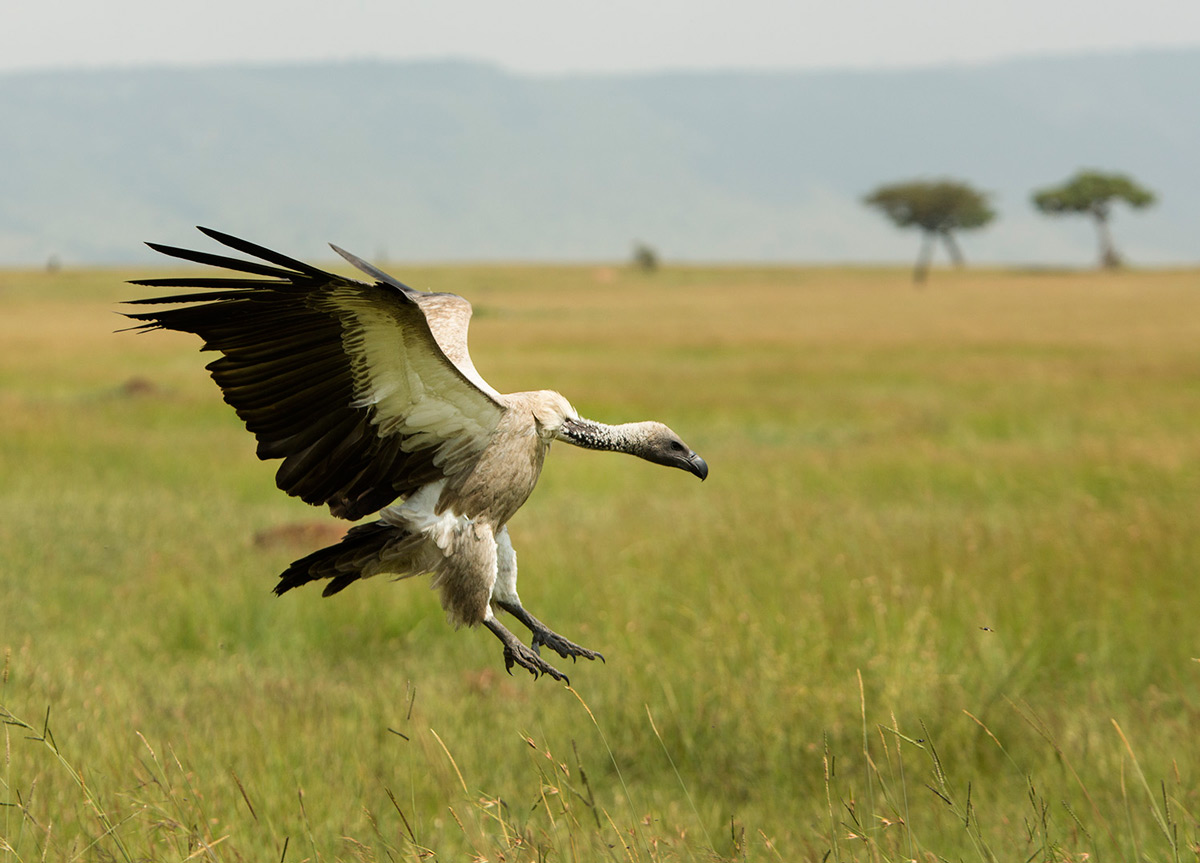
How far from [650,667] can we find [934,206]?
341ft

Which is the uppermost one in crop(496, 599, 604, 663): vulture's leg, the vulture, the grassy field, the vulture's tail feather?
the vulture

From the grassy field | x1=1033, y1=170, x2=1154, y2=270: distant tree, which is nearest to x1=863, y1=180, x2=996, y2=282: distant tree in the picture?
x1=1033, y1=170, x2=1154, y2=270: distant tree

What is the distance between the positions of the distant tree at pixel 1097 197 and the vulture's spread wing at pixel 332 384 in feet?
348

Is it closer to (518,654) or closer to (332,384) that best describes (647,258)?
(332,384)

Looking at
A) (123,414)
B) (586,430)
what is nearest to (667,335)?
(123,414)

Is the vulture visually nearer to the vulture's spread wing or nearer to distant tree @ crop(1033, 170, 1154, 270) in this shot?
the vulture's spread wing

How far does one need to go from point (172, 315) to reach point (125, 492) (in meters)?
11.0

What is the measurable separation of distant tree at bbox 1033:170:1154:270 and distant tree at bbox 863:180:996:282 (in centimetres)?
520

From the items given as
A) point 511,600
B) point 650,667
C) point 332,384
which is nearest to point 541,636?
point 511,600

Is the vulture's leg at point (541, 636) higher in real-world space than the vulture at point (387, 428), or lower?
lower

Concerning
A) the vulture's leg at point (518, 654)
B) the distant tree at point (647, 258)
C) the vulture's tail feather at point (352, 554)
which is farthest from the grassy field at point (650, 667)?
the distant tree at point (647, 258)

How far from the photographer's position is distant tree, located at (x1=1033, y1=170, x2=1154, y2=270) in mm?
98500

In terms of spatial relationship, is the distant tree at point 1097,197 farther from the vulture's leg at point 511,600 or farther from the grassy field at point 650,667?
the vulture's leg at point 511,600

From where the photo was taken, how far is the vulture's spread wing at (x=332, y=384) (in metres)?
1.67
